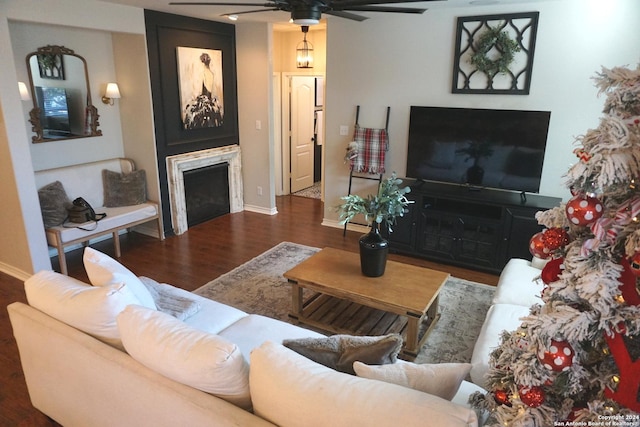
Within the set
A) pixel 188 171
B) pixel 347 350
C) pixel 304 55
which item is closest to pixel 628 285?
pixel 347 350

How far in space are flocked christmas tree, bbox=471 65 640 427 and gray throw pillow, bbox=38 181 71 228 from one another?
14.0ft

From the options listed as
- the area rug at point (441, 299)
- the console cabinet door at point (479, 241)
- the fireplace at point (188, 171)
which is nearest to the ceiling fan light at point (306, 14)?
the area rug at point (441, 299)

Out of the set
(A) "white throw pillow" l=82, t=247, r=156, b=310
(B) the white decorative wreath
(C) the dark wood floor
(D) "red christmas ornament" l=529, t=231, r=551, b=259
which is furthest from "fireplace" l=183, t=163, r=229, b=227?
(D) "red christmas ornament" l=529, t=231, r=551, b=259

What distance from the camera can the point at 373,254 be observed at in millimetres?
3158

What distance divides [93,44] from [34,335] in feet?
12.3

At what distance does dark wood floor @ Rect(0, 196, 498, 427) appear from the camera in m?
3.70

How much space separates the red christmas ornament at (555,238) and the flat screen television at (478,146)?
330cm

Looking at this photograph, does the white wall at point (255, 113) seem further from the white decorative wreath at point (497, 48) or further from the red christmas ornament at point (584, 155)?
the red christmas ornament at point (584, 155)

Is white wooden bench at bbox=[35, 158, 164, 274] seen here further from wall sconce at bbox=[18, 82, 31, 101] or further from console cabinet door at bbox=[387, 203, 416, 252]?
console cabinet door at bbox=[387, 203, 416, 252]

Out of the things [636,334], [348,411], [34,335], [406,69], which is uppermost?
[406,69]

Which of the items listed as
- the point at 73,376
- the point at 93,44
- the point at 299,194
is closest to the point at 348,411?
the point at 73,376

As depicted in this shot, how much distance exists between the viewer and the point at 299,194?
292 inches

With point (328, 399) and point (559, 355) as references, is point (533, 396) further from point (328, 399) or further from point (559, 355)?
point (328, 399)

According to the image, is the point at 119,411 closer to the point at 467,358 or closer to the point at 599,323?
the point at 599,323
